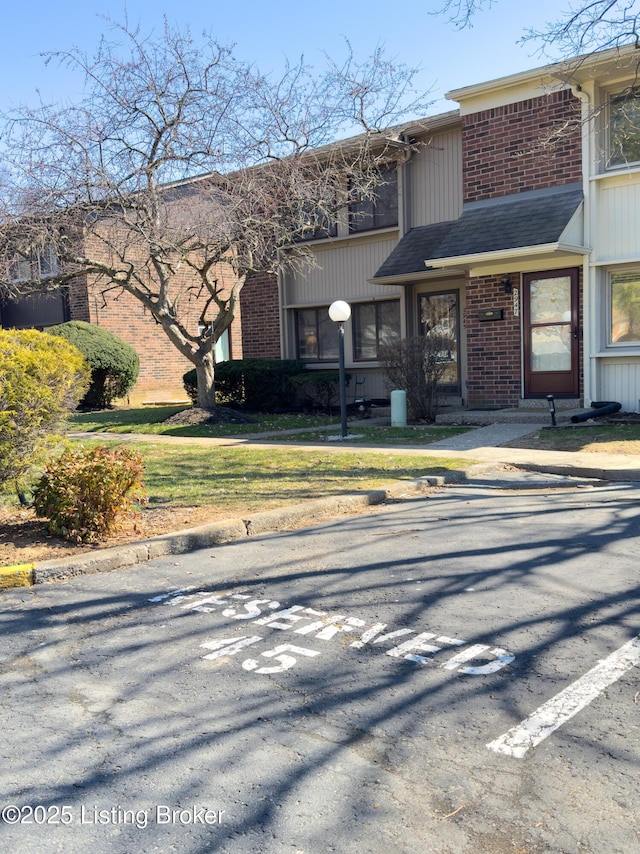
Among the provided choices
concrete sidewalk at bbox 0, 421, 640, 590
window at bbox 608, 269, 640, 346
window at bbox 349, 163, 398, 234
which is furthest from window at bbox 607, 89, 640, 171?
window at bbox 349, 163, 398, 234

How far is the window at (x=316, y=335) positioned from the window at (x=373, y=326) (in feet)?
2.17

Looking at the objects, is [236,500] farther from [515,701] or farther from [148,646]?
[515,701]

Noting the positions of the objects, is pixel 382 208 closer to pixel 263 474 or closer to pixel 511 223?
pixel 511 223

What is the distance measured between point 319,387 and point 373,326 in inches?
88.6

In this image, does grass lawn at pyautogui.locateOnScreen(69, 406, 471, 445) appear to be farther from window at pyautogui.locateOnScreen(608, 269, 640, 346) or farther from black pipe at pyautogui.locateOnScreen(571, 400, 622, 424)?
window at pyautogui.locateOnScreen(608, 269, 640, 346)

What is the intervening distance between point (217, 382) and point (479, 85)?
29.8 feet

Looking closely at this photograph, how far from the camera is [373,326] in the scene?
62.2 feet

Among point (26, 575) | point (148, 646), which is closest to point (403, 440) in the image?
point (26, 575)

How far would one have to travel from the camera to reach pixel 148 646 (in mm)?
4348

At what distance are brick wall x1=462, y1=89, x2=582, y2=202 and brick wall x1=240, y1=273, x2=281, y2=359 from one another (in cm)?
682

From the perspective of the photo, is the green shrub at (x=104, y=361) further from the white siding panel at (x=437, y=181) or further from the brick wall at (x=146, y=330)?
the white siding panel at (x=437, y=181)

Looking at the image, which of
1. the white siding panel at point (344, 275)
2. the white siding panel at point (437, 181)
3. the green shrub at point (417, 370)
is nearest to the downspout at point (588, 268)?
the green shrub at point (417, 370)

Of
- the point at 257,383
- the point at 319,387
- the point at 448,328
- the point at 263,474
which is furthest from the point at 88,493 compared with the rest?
the point at 448,328

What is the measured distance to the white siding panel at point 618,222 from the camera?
43.9 feet
